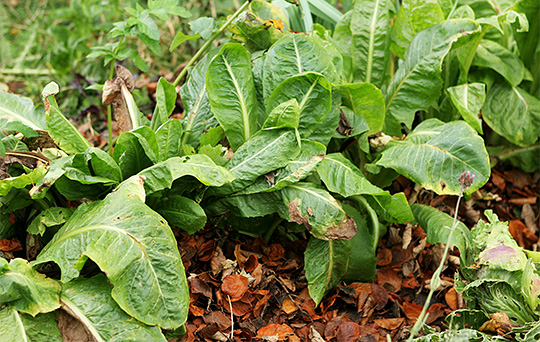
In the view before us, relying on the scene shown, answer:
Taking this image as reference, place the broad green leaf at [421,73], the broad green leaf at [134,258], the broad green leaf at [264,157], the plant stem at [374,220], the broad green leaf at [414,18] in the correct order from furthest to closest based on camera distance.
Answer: the broad green leaf at [414,18] → the broad green leaf at [421,73] → the plant stem at [374,220] → the broad green leaf at [264,157] → the broad green leaf at [134,258]

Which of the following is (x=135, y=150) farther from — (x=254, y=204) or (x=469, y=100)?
(x=469, y=100)

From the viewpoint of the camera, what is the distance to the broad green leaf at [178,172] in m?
1.93

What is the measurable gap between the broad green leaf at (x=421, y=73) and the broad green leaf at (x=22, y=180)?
65.4 inches

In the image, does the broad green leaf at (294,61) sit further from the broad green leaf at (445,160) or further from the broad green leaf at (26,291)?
the broad green leaf at (26,291)

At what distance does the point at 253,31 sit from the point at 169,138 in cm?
70

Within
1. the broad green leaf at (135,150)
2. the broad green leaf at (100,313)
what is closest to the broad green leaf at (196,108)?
the broad green leaf at (135,150)

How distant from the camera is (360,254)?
2.29 meters


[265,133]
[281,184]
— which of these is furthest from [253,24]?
[281,184]

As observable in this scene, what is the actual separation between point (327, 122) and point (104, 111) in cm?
162

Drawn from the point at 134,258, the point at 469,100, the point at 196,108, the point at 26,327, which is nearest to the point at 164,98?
the point at 196,108

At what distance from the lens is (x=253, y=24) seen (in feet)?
7.93

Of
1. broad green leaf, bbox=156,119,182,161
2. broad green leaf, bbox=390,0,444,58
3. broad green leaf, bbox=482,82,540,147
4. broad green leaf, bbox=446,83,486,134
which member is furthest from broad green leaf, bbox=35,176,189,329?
broad green leaf, bbox=482,82,540,147

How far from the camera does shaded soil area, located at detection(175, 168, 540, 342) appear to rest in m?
2.06

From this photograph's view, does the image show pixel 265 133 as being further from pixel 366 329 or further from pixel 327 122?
A: pixel 366 329
